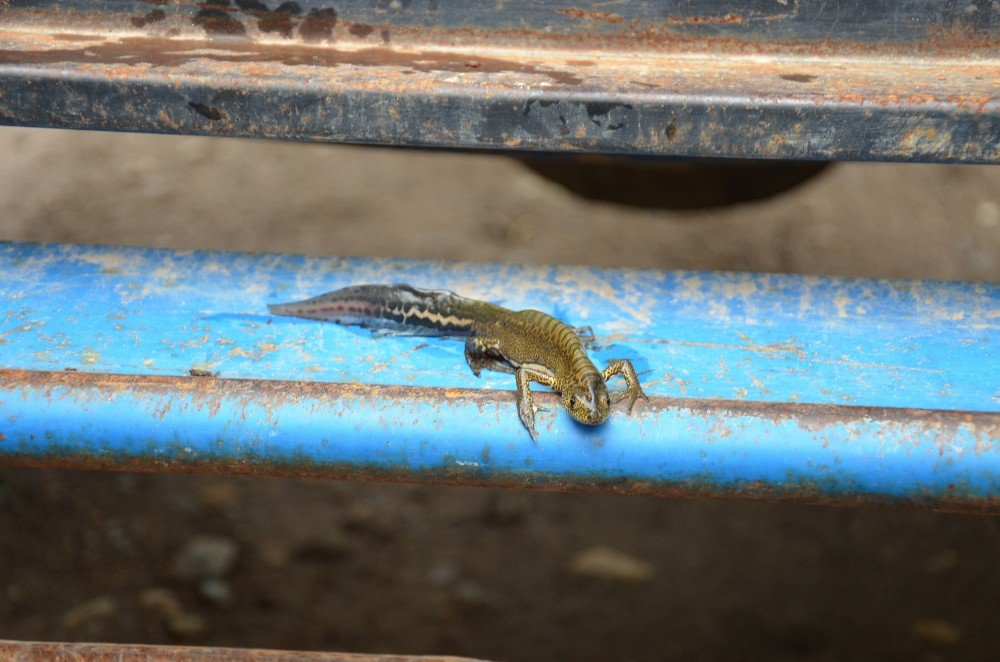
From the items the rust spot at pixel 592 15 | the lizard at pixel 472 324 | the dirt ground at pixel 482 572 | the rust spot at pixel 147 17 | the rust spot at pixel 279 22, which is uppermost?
the rust spot at pixel 592 15

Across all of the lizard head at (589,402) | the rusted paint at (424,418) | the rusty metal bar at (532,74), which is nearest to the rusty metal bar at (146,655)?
the rusted paint at (424,418)

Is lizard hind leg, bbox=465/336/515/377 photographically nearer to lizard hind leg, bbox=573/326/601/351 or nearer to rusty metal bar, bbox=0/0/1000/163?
lizard hind leg, bbox=573/326/601/351

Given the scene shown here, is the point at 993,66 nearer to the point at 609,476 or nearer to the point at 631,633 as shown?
the point at 609,476

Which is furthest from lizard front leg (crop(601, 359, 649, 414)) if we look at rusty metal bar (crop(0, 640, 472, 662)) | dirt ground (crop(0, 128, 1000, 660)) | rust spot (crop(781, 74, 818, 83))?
dirt ground (crop(0, 128, 1000, 660))

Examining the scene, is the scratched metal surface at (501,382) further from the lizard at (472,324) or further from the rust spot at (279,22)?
the rust spot at (279,22)

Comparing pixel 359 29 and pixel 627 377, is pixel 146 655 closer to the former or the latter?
pixel 627 377

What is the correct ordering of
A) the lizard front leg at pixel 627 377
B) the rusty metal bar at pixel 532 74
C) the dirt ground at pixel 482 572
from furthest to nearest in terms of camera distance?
the dirt ground at pixel 482 572, the rusty metal bar at pixel 532 74, the lizard front leg at pixel 627 377
